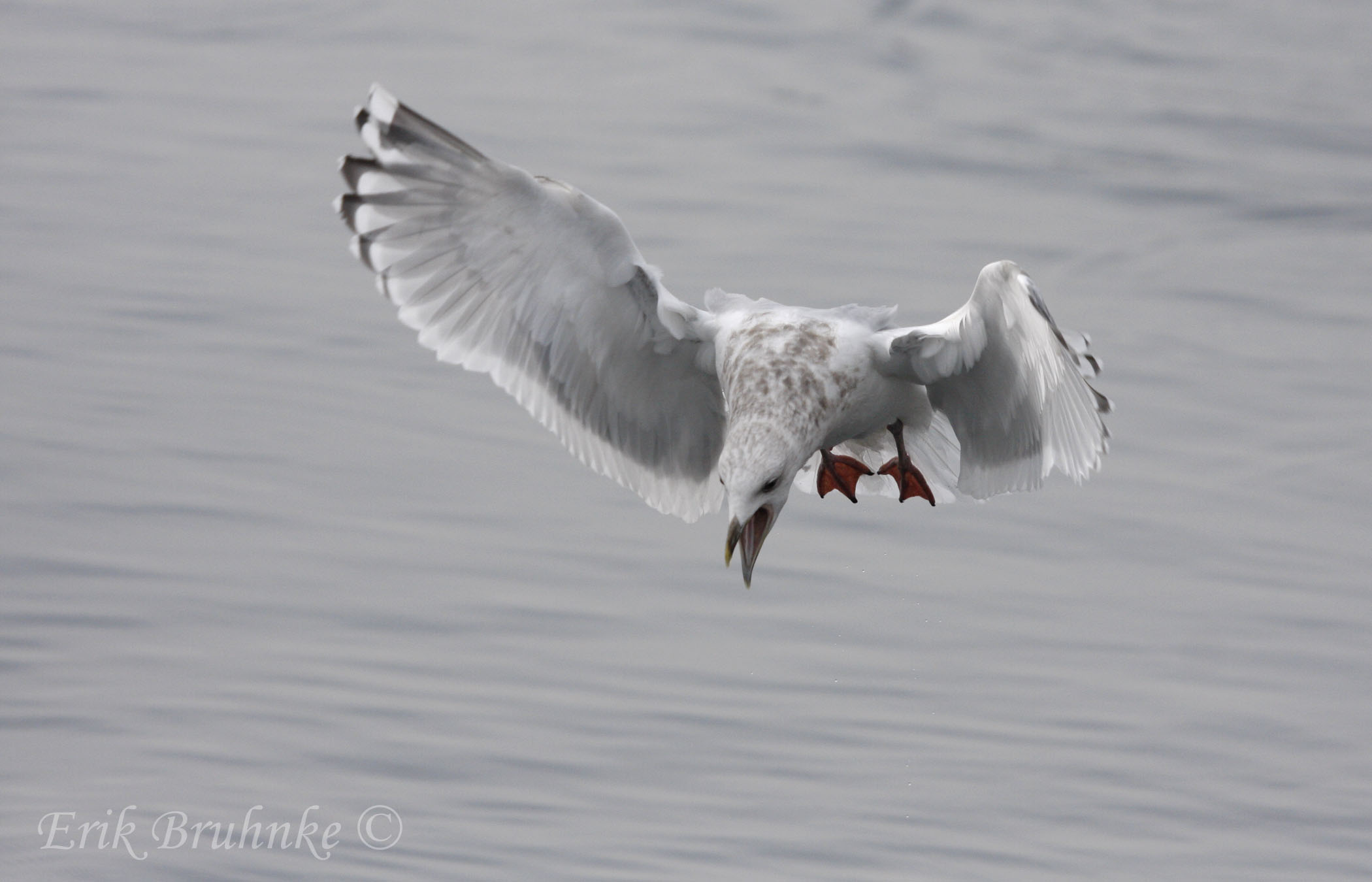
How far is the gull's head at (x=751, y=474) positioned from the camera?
5.04 metres

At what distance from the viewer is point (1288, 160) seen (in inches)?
450

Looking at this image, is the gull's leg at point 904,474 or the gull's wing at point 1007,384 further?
the gull's leg at point 904,474

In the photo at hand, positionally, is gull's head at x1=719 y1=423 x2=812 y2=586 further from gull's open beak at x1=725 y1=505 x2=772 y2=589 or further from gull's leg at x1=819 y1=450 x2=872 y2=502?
gull's leg at x1=819 y1=450 x2=872 y2=502

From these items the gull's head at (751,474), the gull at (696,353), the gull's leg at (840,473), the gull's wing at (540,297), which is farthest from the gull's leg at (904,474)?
the gull's head at (751,474)

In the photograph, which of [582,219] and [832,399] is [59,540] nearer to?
[582,219]

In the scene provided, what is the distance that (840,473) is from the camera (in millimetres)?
6043

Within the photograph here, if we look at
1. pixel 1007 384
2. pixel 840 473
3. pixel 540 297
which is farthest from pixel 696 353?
pixel 1007 384

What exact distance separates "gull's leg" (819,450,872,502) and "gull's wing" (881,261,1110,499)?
0.37m

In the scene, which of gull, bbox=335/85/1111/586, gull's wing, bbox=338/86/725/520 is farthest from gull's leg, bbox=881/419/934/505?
gull's wing, bbox=338/86/725/520

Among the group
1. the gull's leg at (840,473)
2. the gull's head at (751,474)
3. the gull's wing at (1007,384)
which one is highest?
the gull's wing at (1007,384)

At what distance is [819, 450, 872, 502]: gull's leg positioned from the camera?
5992 millimetres

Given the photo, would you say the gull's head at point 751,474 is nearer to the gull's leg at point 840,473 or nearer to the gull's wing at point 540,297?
the gull's wing at point 540,297

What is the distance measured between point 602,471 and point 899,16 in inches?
302

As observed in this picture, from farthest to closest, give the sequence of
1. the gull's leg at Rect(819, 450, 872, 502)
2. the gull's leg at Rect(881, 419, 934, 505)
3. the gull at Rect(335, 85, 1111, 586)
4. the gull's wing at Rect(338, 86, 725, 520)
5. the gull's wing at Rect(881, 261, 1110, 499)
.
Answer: the gull's leg at Rect(819, 450, 872, 502)
the gull's leg at Rect(881, 419, 934, 505)
the gull's wing at Rect(338, 86, 725, 520)
the gull at Rect(335, 85, 1111, 586)
the gull's wing at Rect(881, 261, 1110, 499)
